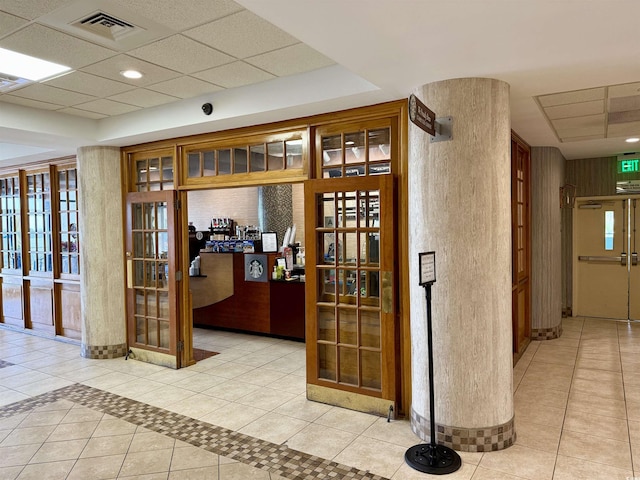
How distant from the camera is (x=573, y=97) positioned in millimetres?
3668

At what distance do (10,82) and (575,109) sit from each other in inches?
192

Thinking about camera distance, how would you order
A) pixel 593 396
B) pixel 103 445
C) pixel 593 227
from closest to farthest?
pixel 103 445 < pixel 593 396 < pixel 593 227

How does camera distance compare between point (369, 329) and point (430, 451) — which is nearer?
point (430, 451)

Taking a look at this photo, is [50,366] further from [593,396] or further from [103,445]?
[593,396]

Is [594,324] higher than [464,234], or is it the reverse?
[464,234]

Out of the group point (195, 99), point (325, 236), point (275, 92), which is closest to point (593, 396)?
point (325, 236)

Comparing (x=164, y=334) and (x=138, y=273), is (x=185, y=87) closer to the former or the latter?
(x=138, y=273)

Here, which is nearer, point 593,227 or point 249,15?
point 249,15

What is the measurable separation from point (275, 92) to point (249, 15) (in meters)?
1.24

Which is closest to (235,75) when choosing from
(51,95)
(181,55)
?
(181,55)

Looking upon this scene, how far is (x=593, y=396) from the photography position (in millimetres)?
4195

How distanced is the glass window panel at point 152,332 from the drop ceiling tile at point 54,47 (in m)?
3.07

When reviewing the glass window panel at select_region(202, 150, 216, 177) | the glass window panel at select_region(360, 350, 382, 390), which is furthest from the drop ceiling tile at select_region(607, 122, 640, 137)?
the glass window panel at select_region(202, 150, 216, 177)

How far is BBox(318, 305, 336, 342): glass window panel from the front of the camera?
409cm
